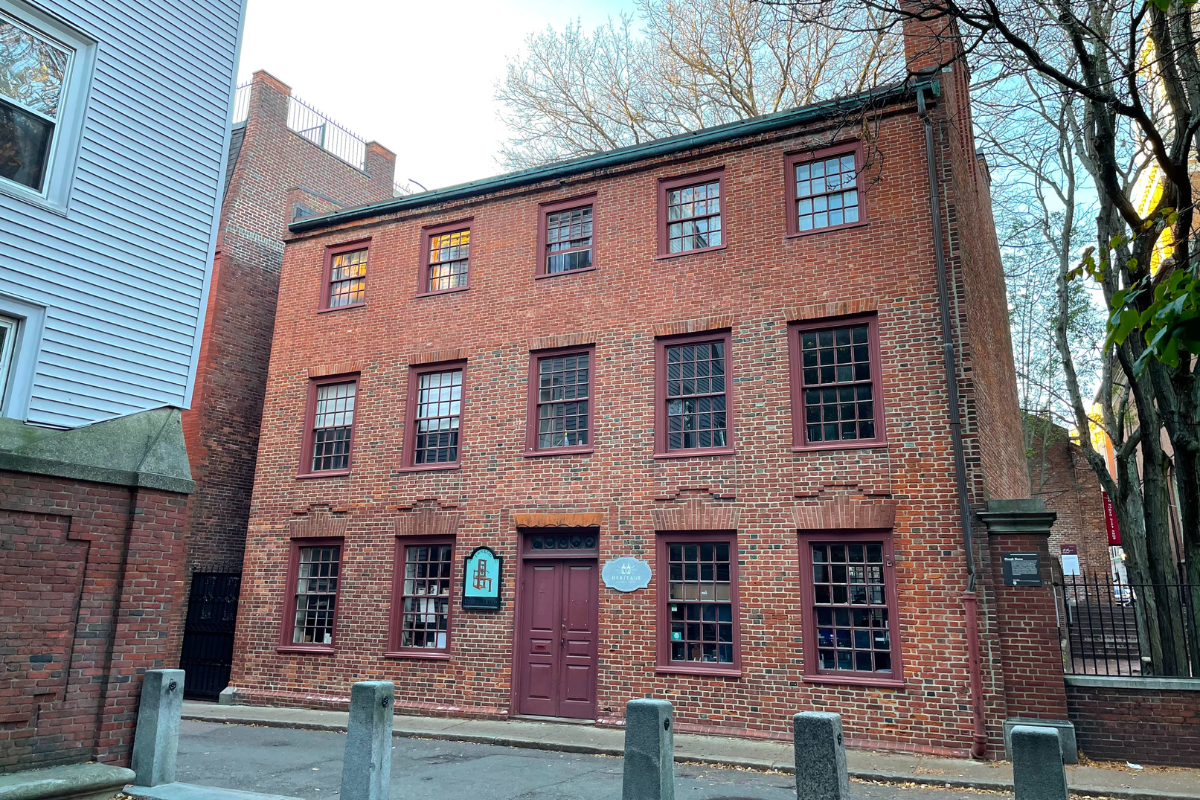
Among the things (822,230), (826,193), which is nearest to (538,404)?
(822,230)

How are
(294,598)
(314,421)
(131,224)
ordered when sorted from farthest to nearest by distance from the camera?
1. (314,421)
2. (294,598)
3. (131,224)

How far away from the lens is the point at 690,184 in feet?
46.8

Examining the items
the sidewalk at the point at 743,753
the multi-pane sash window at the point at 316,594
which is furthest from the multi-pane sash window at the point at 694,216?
the multi-pane sash window at the point at 316,594

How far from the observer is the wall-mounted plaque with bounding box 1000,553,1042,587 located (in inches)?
411

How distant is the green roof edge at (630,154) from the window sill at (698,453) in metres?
5.34

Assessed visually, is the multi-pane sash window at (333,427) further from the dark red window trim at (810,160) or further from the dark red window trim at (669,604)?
the dark red window trim at (810,160)

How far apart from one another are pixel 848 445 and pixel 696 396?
8.35 feet

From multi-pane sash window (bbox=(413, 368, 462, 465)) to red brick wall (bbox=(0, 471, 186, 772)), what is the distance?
680cm

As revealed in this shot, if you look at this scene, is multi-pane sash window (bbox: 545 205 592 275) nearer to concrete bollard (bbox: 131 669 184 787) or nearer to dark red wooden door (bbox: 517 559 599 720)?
dark red wooden door (bbox: 517 559 599 720)

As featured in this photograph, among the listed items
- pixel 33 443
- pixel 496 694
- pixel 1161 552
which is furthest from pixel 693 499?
pixel 33 443

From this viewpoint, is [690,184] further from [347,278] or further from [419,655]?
[419,655]

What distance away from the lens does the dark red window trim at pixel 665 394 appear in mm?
12852

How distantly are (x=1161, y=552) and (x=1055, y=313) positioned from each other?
548 inches

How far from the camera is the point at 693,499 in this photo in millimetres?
12750
